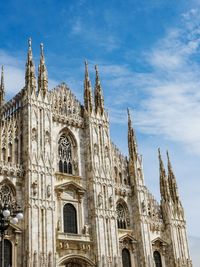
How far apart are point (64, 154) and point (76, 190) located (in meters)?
3.22

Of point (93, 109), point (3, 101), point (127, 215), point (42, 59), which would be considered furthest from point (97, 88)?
point (127, 215)

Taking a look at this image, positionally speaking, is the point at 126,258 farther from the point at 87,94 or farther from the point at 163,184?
the point at 87,94

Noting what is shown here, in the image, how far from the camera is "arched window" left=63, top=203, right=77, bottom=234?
112 feet

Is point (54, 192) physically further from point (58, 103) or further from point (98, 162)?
point (58, 103)

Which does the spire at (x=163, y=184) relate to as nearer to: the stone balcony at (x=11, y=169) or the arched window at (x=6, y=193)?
the stone balcony at (x=11, y=169)

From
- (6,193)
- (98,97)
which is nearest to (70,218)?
(6,193)

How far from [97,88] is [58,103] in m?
5.00

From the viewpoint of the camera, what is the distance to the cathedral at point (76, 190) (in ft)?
104

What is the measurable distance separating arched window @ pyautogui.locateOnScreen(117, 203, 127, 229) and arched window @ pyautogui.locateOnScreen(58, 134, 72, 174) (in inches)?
227

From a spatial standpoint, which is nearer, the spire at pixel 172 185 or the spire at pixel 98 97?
the spire at pixel 98 97

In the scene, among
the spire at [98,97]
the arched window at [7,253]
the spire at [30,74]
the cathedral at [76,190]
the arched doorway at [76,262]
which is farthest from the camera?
the spire at [98,97]

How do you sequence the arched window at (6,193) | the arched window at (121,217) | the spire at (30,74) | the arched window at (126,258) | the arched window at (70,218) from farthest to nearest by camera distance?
the arched window at (121,217) < the arched window at (126,258) < the spire at (30,74) < the arched window at (70,218) < the arched window at (6,193)

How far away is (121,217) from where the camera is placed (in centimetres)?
3847

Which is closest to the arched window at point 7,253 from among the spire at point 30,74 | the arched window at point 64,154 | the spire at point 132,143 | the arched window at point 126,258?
the arched window at point 64,154
